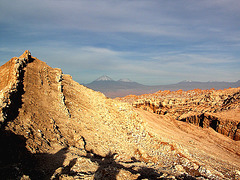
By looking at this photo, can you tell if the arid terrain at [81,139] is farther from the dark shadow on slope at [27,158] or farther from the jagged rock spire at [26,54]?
the jagged rock spire at [26,54]

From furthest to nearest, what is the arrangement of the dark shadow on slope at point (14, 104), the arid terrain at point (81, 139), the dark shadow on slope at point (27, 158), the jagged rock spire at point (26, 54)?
the jagged rock spire at point (26, 54), the dark shadow on slope at point (14, 104), the arid terrain at point (81, 139), the dark shadow on slope at point (27, 158)

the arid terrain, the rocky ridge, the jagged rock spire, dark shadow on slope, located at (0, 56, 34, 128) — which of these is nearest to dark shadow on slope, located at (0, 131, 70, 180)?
the arid terrain

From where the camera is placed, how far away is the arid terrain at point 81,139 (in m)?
7.45

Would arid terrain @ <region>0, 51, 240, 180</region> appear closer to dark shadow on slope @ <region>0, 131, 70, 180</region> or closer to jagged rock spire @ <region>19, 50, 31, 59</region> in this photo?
dark shadow on slope @ <region>0, 131, 70, 180</region>

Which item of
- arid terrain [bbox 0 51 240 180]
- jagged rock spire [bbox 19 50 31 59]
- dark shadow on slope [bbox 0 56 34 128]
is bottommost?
arid terrain [bbox 0 51 240 180]

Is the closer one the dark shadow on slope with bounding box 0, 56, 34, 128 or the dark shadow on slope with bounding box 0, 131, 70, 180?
the dark shadow on slope with bounding box 0, 131, 70, 180

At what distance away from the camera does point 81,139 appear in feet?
38.5

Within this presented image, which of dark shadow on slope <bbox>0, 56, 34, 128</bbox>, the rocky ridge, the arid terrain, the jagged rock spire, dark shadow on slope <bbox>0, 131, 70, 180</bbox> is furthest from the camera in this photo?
the rocky ridge

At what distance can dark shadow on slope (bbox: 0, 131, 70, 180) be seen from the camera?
21.9ft

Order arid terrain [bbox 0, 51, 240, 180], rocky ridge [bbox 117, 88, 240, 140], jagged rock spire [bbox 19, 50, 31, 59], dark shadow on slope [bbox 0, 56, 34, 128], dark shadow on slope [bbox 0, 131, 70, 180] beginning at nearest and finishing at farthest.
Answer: dark shadow on slope [bbox 0, 131, 70, 180] → arid terrain [bbox 0, 51, 240, 180] → dark shadow on slope [bbox 0, 56, 34, 128] → jagged rock spire [bbox 19, 50, 31, 59] → rocky ridge [bbox 117, 88, 240, 140]

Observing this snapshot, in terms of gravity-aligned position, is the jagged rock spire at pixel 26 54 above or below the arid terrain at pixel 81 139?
above

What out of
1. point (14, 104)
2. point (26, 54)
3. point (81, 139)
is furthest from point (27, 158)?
point (26, 54)

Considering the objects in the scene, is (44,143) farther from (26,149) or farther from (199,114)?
(199,114)

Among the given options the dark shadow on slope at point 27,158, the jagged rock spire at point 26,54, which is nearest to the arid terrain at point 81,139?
the dark shadow on slope at point 27,158
